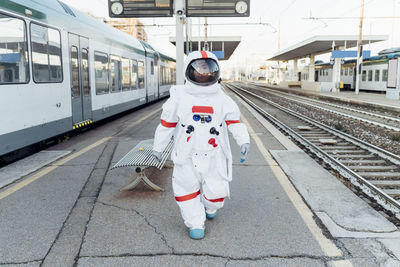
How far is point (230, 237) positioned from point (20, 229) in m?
2.21

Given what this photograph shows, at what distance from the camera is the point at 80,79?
388 inches

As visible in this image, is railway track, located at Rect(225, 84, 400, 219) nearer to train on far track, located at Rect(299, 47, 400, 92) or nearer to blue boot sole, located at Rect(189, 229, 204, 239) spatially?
blue boot sole, located at Rect(189, 229, 204, 239)

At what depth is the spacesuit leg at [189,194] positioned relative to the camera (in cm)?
373

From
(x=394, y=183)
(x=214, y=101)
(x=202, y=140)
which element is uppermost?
(x=214, y=101)

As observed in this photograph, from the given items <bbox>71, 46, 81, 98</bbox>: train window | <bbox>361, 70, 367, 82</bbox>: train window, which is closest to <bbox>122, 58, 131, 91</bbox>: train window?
<bbox>71, 46, 81, 98</bbox>: train window

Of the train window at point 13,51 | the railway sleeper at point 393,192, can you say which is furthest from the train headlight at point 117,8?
the railway sleeper at point 393,192

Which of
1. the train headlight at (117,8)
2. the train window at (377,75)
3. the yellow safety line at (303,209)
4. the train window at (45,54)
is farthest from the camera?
the train window at (377,75)

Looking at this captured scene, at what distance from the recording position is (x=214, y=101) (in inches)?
149

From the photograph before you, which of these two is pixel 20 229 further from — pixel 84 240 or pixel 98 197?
pixel 98 197

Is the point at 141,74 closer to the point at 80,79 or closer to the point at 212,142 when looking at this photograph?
the point at 80,79

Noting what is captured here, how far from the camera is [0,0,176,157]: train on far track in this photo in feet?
21.0

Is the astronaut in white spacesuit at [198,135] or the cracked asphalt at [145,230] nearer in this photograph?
the cracked asphalt at [145,230]

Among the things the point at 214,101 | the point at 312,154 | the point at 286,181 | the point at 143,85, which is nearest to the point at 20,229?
the point at 214,101

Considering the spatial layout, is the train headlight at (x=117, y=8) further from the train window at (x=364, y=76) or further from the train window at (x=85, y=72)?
the train window at (x=364, y=76)
